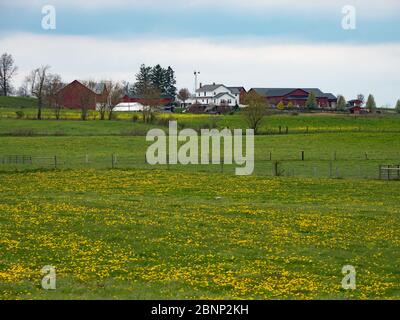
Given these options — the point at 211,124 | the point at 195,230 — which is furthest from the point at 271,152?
the point at 195,230

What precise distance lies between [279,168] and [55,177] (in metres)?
22.3

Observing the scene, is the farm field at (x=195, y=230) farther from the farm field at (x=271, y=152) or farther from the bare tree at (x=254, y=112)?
the bare tree at (x=254, y=112)

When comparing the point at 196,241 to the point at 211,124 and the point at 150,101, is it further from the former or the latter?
the point at 150,101

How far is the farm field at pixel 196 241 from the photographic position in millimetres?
20609

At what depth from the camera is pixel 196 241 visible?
1094 inches

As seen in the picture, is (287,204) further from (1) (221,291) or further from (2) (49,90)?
(2) (49,90)

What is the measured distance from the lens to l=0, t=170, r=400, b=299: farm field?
67.6 ft

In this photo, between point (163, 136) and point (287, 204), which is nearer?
point (287, 204)

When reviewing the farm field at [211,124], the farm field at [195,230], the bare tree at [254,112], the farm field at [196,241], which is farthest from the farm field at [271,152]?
the farm field at [196,241]

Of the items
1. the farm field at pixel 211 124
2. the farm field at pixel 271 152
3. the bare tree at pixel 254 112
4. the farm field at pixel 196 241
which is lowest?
the farm field at pixel 196 241

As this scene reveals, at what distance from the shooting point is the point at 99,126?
113m

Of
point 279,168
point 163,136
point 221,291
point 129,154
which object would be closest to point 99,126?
point 163,136
